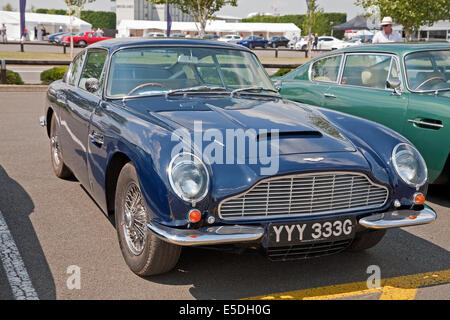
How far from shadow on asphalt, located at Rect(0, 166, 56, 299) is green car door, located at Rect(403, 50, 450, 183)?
376 centimetres

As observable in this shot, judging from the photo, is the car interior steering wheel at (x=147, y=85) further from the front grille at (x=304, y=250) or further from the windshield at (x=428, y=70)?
the windshield at (x=428, y=70)

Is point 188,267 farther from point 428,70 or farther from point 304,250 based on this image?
point 428,70

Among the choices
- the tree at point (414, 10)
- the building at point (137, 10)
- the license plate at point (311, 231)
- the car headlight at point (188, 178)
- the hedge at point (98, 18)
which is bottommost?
the license plate at point (311, 231)

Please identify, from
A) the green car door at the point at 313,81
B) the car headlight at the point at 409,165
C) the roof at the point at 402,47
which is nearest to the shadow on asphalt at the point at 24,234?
the car headlight at the point at 409,165

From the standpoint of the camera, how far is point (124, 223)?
3.69 m

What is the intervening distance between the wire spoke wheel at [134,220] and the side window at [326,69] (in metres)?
4.03

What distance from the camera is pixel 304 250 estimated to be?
333 centimetres

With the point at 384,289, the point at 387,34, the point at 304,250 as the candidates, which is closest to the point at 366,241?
the point at 384,289

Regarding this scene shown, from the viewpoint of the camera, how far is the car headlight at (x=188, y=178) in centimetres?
304

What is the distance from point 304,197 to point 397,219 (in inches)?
27.3

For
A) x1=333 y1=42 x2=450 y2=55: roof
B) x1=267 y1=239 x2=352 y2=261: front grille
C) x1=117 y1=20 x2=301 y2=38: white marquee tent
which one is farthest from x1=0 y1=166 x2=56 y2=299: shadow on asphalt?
x1=117 y1=20 x2=301 y2=38: white marquee tent

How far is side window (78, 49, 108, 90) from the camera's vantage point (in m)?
4.73

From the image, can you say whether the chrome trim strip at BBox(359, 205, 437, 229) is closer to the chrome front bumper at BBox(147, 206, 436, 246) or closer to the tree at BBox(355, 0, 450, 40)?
the chrome front bumper at BBox(147, 206, 436, 246)

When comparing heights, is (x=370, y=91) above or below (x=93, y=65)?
below
